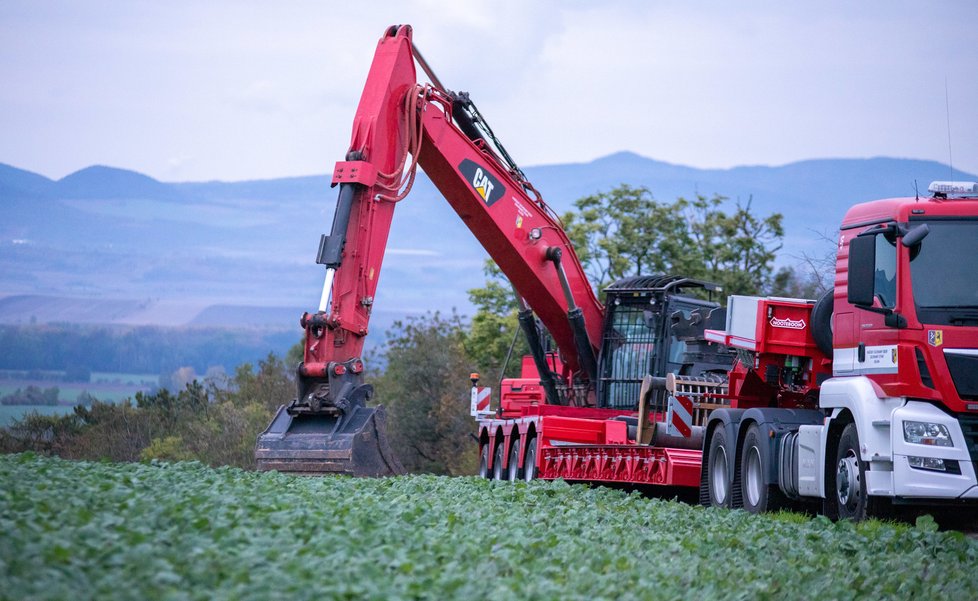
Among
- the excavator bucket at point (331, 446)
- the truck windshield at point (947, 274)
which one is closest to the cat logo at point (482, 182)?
the excavator bucket at point (331, 446)

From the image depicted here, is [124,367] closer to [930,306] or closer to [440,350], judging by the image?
[440,350]

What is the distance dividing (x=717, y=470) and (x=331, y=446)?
5.27 meters

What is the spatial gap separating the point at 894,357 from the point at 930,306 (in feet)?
1.95

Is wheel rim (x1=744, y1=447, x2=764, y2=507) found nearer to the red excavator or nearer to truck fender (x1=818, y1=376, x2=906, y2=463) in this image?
truck fender (x1=818, y1=376, x2=906, y2=463)

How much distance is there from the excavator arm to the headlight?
8.14 m

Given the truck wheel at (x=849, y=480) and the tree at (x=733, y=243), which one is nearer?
the truck wheel at (x=849, y=480)

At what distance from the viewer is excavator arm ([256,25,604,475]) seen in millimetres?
18688

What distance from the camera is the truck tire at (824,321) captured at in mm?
15680

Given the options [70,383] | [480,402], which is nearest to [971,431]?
[480,402]

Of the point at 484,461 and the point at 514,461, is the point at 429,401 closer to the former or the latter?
the point at 484,461

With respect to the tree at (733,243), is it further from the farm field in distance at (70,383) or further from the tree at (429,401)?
the farm field in distance at (70,383)

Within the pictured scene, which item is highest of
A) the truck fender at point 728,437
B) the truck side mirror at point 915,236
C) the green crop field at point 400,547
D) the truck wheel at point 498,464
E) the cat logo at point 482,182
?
the cat logo at point 482,182

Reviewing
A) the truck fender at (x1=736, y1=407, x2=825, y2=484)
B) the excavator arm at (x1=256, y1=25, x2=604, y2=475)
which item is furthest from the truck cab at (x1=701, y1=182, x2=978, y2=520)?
the excavator arm at (x1=256, y1=25, x2=604, y2=475)

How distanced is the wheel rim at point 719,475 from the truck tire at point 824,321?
190 cm
